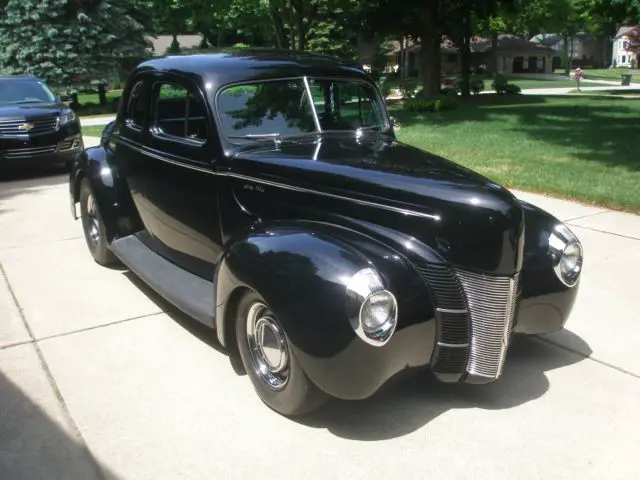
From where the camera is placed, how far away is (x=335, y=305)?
9.39ft

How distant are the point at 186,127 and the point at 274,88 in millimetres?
706

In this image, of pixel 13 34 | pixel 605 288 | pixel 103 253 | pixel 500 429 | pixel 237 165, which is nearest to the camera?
pixel 500 429

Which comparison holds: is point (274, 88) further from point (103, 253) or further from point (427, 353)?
point (103, 253)

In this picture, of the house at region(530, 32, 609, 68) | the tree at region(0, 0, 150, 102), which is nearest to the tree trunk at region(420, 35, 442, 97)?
the tree at region(0, 0, 150, 102)

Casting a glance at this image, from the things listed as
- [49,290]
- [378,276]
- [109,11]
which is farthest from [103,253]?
[109,11]

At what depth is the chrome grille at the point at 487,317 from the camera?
3.16m

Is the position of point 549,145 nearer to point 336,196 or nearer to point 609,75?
point 336,196

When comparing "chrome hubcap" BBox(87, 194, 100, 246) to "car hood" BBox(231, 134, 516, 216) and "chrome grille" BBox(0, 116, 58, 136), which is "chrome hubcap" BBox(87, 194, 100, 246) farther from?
"chrome grille" BBox(0, 116, 58, 136)

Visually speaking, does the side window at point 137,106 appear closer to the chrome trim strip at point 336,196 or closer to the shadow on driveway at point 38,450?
the chrome trim strip at point 336,196

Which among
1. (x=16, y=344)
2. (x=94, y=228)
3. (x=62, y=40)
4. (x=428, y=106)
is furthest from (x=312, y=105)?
(x=62, y=40)

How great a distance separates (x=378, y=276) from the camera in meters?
2.95

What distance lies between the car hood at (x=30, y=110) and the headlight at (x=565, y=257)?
941 cm

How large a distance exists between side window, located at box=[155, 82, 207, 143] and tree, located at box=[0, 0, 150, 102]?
2319 centimetres

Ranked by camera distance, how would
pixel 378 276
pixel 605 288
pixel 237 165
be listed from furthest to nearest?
pixel 605 288 < pixel 237 165 < pixel 378 276
